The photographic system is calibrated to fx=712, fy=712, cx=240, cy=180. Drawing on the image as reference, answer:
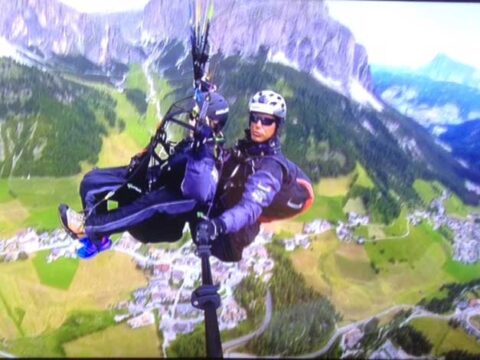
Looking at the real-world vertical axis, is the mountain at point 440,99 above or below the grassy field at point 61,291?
above

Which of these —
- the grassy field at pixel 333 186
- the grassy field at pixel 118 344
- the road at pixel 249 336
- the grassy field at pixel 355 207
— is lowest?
the grassy field at pixel 118 344

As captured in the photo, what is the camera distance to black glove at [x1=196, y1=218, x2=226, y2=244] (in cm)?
263

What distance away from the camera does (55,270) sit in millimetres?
2699

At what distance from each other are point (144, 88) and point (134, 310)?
846mm

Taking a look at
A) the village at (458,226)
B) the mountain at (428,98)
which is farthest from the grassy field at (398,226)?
the mountain at (428,98)

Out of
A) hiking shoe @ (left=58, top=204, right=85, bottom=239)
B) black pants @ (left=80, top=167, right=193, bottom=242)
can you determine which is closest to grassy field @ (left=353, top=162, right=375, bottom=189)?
black pants @ (left=80, top=167, right=193, bottom=242)

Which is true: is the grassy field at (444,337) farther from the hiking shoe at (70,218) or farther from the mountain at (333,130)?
the hiking shoe at (70,218)

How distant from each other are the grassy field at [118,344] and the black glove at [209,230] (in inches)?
16.1

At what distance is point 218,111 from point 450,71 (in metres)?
0.88

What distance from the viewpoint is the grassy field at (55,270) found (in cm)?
269

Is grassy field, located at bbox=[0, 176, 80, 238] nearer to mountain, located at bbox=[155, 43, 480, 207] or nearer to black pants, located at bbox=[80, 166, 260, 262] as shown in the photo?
black pants, located at bbox=[80, 166, 260, 262]

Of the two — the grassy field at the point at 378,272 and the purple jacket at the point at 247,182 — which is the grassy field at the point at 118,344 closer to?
the purple jacket at the point at 247,182

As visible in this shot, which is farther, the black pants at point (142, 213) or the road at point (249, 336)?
the road at point (249, 336)

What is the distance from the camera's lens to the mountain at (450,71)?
2676mm
